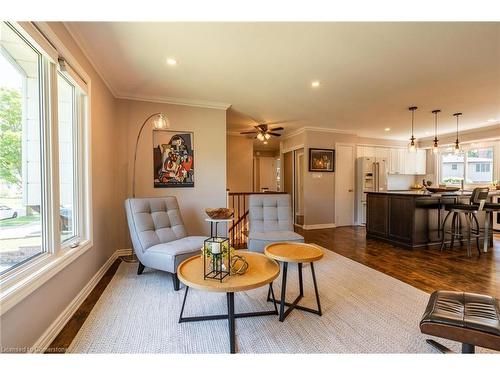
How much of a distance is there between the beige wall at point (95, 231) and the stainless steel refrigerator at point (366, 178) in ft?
18.1

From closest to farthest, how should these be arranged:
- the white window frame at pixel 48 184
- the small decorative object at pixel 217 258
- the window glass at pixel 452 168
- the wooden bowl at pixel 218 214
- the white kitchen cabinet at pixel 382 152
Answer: the white window frame at pixel 48 184
the small decorative object at pixel 217 258
the wooden bowl at pixel 218 214
the window glass at pixel 452 168
the white kitchen cabinet at pixel 382 152

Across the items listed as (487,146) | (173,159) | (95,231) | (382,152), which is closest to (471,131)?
(487,146)

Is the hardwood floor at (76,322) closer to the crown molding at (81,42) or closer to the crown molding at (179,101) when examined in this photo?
the crown molding at (81,42)

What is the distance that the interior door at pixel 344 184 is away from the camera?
20.4ft

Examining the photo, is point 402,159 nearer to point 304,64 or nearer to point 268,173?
point 268,173

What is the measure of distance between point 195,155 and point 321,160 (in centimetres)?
330

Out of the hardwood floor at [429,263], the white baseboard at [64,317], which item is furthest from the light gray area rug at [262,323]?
the hardwood floor at [429,263]

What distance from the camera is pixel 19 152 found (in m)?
1.58

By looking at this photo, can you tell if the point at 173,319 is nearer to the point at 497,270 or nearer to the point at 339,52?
the point at 339,52

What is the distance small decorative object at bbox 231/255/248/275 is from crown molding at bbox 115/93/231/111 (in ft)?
9.59

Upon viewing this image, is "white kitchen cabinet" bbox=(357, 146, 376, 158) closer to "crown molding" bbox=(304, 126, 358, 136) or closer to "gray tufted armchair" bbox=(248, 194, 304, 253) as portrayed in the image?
"crown molding" bbox=(304, 126, 358, 136)

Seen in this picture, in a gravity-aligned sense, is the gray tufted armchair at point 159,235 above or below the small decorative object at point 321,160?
below

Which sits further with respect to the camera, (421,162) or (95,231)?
(421,162)
